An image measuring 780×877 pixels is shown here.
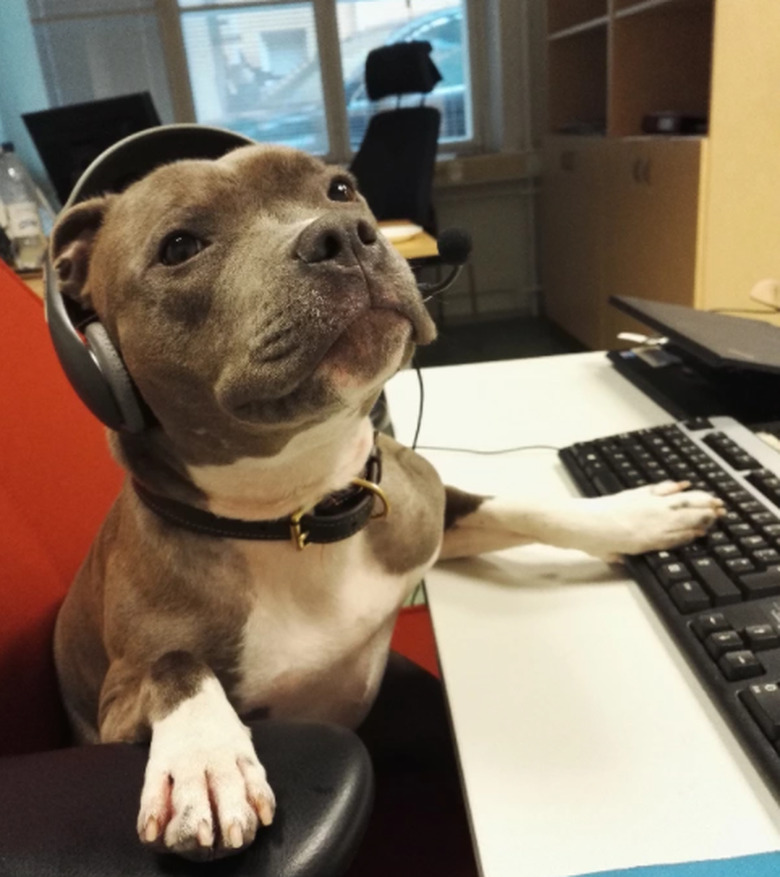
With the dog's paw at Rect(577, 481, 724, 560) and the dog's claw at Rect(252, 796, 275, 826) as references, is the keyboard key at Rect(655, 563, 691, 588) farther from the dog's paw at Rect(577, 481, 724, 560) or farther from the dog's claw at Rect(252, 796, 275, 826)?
the dog's claw at Rect(252, 796, 275, 826)

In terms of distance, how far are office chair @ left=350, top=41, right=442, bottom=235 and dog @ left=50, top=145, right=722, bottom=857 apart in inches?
111

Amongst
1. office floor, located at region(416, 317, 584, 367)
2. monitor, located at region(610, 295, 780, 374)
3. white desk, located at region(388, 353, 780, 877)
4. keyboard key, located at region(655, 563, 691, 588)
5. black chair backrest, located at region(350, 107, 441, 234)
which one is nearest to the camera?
white desk, located at region(388, 353, 780, 877)

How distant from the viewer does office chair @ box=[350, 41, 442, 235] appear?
354 cm

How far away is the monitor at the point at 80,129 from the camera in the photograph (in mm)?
2756

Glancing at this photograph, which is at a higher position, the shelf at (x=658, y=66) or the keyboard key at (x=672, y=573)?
the shelf at (x=658, y=66)

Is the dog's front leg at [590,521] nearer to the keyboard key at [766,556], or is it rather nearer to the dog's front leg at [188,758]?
the keyboard key at [766,556]

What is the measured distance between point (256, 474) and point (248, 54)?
14.5 ft

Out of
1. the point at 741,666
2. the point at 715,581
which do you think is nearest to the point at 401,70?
the point at 715,581

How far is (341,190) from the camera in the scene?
2.81ft

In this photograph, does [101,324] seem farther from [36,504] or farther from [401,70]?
[401,70]

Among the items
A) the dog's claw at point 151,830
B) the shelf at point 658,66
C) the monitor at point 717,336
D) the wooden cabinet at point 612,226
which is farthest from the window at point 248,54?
the dog's claw at point 151,830

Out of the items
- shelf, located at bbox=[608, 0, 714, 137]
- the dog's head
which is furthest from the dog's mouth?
shelf, located at bbox=[608, 0, 714, 137]

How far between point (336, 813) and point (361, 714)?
16.9 inches

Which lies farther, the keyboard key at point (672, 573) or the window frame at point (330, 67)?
the window frame at point (330, 67)
